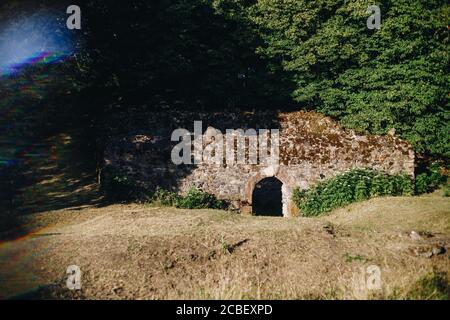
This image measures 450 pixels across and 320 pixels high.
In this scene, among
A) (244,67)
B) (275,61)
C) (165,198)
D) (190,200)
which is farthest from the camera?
(244,67)

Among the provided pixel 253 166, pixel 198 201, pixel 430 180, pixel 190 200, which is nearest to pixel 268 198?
pixel 253 166

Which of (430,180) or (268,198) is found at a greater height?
(430,180)

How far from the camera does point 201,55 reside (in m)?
14.9

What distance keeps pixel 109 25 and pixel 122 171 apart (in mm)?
5743

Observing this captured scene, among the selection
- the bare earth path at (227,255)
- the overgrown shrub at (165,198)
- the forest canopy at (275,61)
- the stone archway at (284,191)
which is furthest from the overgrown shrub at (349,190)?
the overgrown shrub at (165,198)

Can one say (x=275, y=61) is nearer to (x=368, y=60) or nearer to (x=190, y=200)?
(x=368, y=60)

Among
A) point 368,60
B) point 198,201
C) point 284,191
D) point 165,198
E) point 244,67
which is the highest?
point 244,67

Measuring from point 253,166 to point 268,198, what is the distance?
431 centimetres

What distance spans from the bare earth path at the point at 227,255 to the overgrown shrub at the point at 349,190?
68.9 inches

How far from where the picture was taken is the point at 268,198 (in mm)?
15898

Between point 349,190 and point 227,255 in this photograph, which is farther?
point 349,190

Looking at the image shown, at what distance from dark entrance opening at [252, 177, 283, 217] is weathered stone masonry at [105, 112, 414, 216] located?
302cm

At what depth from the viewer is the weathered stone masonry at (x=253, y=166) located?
1200 centimetres

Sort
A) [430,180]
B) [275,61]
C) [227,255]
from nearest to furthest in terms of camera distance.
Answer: [227,255]
[430,180]
[275,61]
